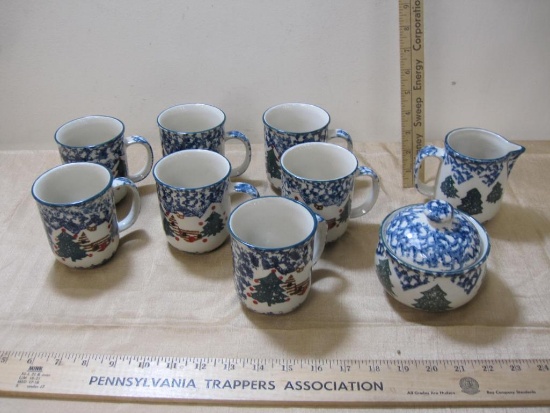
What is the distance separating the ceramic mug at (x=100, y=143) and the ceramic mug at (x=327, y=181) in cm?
32

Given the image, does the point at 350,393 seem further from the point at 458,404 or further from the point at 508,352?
the point at 508,352

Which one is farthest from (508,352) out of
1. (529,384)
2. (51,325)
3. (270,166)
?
(51,325)

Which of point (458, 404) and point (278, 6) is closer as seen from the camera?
point (458, 404)

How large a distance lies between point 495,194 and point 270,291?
450mm

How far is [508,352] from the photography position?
77 centimetres

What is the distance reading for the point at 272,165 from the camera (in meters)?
1.08

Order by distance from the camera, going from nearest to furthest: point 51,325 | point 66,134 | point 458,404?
point 458,404 → point 51,325 → point 66,134

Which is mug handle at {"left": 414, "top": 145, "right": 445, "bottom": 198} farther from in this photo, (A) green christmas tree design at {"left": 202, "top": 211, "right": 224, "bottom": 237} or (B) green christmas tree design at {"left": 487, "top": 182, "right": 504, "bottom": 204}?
(A) green christmas tree design at {"left": 202, "top": 211, "right": 224, "bottom": 237}

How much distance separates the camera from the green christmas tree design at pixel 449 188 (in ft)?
3.14

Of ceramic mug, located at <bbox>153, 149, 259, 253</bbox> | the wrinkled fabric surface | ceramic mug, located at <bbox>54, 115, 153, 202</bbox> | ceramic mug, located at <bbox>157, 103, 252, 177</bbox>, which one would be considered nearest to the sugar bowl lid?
the wrinkled fabric surface

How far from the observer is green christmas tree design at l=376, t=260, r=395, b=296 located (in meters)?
0.80

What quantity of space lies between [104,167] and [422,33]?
2.11 feet

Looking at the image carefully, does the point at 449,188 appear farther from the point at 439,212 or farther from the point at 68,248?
the point at 68,248

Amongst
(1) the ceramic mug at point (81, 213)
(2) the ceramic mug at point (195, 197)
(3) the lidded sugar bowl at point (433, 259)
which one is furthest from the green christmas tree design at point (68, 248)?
(3) the lidded sugar bowl at point (433, 259)
